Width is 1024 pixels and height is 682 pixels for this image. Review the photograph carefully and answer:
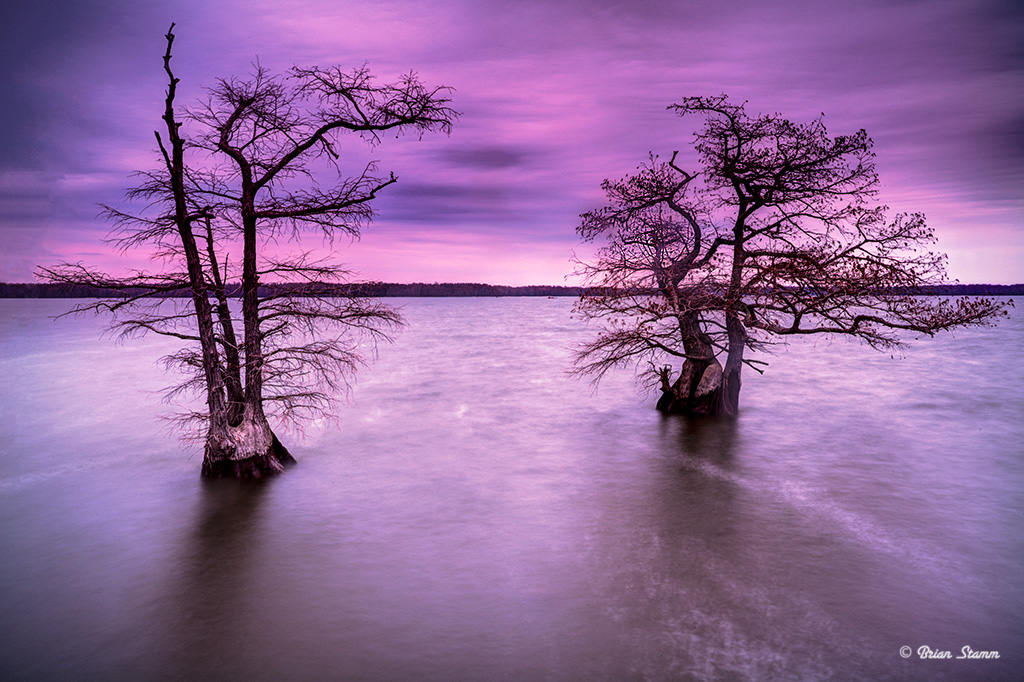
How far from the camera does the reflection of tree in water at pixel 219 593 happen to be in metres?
10.5

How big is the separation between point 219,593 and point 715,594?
33.2 ft

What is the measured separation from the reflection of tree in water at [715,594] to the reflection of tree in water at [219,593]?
6.71 metres

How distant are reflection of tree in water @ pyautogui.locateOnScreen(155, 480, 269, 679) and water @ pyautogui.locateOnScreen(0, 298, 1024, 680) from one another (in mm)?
63

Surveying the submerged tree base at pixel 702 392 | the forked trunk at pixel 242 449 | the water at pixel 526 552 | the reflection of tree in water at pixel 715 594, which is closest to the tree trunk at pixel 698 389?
the submerged tree base at pixel 702 392

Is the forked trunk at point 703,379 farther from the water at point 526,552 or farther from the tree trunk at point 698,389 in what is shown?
the water at point 526,552

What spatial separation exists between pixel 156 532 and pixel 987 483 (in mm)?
26354

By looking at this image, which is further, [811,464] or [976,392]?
[976,392]

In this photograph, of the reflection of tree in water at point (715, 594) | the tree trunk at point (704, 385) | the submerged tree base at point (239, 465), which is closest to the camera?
the reflection of tree in water at point (715, 594)

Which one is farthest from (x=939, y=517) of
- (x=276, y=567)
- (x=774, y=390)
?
(x=774, y=390)

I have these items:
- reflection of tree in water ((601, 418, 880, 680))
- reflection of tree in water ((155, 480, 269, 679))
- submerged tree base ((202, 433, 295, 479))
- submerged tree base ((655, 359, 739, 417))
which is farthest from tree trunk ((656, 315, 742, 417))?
reflection of tree in water ((155, 480, 269, 679))

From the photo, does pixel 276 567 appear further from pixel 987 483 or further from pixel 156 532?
pixel 987 483

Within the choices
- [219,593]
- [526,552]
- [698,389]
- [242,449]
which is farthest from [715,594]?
[698,389]

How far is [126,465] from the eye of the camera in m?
24.9

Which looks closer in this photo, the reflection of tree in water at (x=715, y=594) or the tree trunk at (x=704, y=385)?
the reflection of tree in water at (x=715, y=594)
